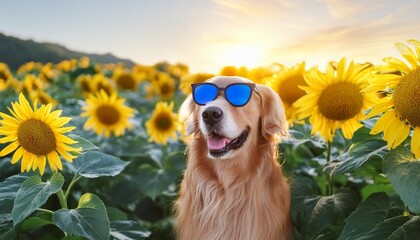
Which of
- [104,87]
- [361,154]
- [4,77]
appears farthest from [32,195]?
[4,77]

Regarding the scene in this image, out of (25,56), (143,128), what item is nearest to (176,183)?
(143,128)

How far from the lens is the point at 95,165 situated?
282cm

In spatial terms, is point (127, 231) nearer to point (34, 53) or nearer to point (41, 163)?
point (41, 163)

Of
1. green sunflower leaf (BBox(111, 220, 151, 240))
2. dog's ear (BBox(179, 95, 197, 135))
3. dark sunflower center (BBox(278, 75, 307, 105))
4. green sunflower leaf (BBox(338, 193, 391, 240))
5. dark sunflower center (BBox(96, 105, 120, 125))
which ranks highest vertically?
dark sunflower center (BBox(278, 75, 307, 105))

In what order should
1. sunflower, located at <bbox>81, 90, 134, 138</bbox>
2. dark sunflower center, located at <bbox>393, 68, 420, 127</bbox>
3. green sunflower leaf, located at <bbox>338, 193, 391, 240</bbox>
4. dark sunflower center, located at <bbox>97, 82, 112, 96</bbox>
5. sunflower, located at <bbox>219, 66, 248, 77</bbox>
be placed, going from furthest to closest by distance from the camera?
1. dark sunflower center, located at <bbox>97, 82, 112, 96</bbox>
2. sunflower, located at <bbox>81, 90, 134, 138</bbox>
3. sunflower, located at <bbox>219, 66, 248, 77</bbox>
4. green sunflower leaf, located at <bbox>338, 193, 391, 240</bbox>
5. dark sunflower center, located at <bbox>393, 68, 420, 127</bbox>

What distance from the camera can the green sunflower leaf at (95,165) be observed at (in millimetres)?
Answer: 2748

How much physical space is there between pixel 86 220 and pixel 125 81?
375cm

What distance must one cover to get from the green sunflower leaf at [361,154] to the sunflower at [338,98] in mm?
214

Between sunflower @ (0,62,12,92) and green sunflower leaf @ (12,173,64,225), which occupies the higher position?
sunflower @ (0,62,12,92)

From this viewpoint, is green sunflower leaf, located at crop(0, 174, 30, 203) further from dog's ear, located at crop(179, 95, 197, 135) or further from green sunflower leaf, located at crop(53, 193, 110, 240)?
dog's ear, located at crop(179, 95, 197, 135)

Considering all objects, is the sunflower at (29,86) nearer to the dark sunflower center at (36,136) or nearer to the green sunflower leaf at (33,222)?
the green sunflower leaf at (33,222)

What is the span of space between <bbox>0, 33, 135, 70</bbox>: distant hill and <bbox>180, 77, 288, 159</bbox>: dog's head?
3726 millimetres

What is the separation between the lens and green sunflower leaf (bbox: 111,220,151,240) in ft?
9.30

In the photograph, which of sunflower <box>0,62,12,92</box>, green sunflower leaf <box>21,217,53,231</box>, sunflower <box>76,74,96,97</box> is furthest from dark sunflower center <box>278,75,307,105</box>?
sunflower <box>0,62,12,92</box>
